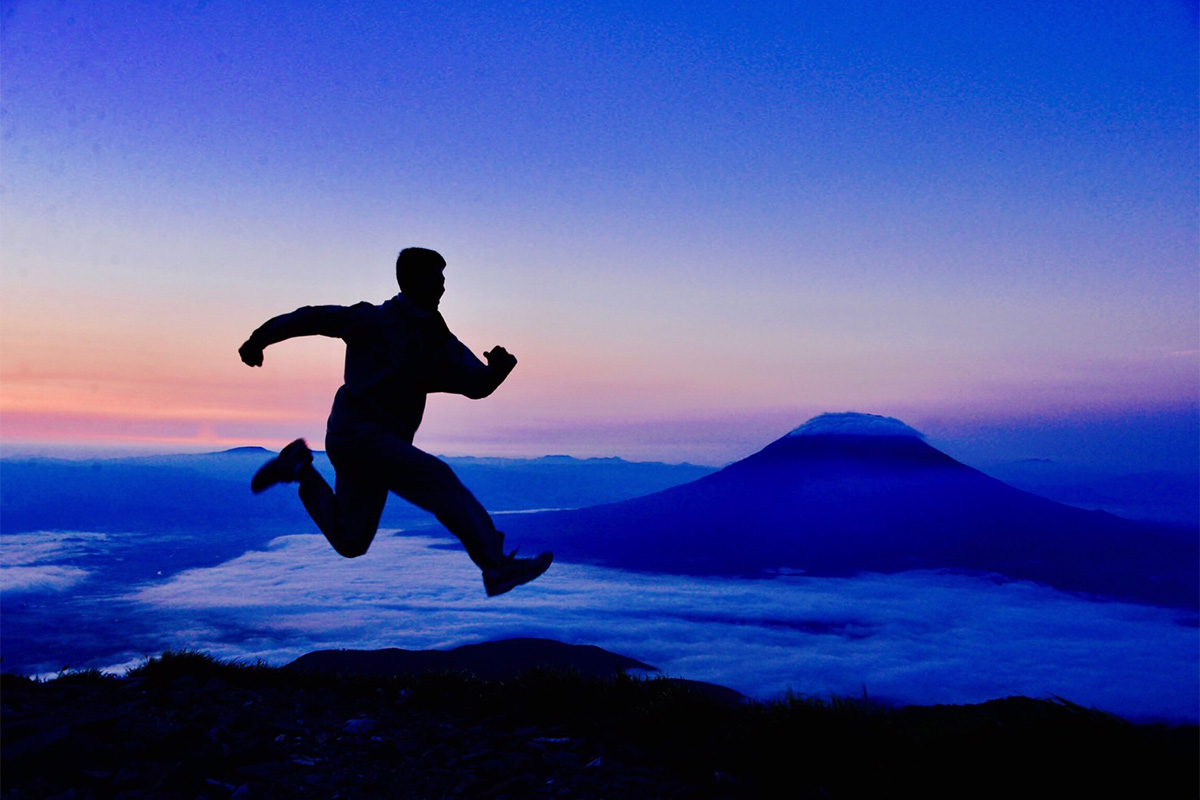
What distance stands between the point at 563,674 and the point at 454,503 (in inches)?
138

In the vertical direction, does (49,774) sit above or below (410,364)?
below

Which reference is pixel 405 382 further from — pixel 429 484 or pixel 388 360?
pixel 429 484

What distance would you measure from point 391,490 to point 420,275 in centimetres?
167

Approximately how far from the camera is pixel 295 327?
5.39 metres

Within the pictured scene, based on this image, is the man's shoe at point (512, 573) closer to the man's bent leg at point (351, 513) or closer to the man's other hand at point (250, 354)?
the man's bent leg at point (351, 513)

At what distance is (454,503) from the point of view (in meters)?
5.56

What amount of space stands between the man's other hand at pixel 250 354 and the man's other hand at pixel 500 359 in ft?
5.19

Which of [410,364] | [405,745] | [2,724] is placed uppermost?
[410,364]

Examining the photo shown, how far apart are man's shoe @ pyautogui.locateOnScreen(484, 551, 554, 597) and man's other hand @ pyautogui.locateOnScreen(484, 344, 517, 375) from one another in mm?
1394

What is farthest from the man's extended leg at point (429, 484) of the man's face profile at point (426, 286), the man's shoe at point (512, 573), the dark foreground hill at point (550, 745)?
→ the dark foreground hill at point (550, 745)

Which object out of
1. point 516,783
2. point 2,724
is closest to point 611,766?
point 516,783

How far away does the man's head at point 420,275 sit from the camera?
18.2 feet

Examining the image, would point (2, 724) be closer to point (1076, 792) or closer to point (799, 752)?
point (799, 752)

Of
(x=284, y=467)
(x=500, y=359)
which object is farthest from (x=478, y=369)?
(x=284, y=467)
